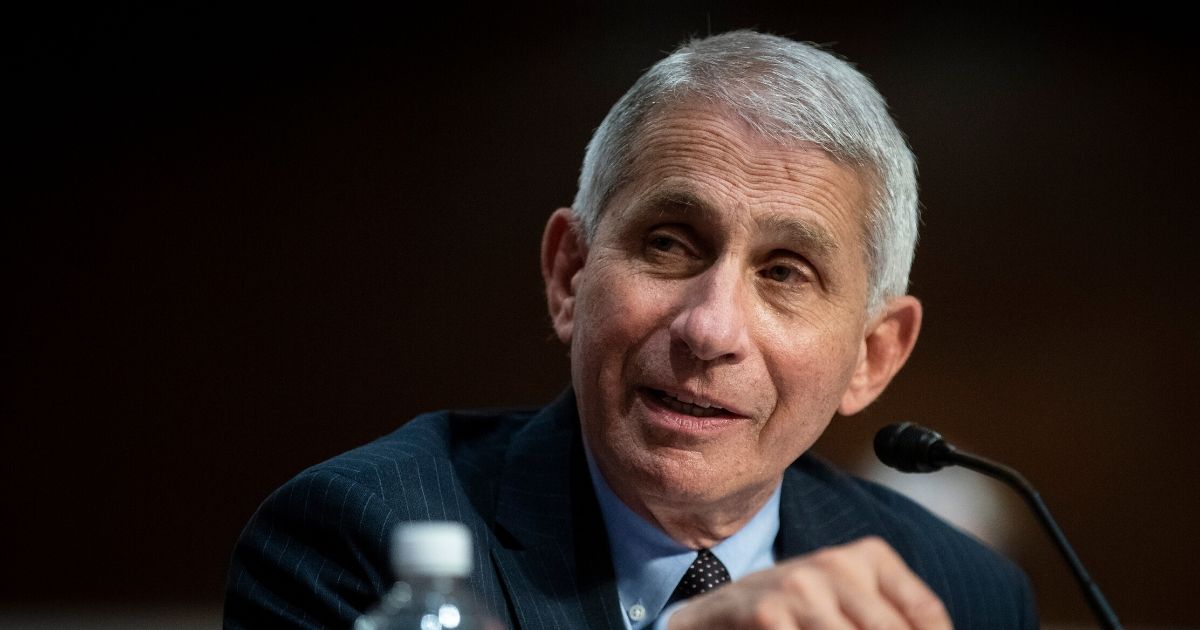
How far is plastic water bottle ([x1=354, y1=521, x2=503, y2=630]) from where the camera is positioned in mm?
1063

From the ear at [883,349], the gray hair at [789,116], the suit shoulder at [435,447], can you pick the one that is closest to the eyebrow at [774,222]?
the gray hair at [789,116]

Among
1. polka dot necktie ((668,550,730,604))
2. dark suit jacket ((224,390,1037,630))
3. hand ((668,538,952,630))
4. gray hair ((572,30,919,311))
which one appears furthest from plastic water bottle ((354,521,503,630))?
gray hair ((572,30,919,311))

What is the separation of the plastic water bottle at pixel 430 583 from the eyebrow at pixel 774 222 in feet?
2.53

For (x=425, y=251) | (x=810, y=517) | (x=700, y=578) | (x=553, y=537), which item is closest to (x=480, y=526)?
(x=553, y=537)

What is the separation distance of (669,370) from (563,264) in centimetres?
45

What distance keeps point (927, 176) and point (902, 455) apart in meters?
3.16

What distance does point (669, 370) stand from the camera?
1.92m

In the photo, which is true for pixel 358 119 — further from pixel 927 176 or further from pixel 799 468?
pixel 799 468

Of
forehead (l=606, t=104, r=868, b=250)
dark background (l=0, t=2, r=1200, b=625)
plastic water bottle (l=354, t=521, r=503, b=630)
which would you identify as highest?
forehead (l=606, t=104, r=868, b=250)

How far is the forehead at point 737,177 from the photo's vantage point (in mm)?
1996

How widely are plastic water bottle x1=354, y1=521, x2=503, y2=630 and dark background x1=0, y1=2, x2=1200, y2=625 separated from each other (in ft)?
11.0

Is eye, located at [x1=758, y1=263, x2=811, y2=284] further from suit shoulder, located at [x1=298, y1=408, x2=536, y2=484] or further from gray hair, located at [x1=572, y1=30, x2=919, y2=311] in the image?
suit shoulder, located at [x1=298, y1=408, x2=536, y2=484]

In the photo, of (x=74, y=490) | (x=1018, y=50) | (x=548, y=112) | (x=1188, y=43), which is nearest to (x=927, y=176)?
(x=1018, y=50)

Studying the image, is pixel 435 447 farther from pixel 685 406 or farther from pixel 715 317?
pixel 715 317
